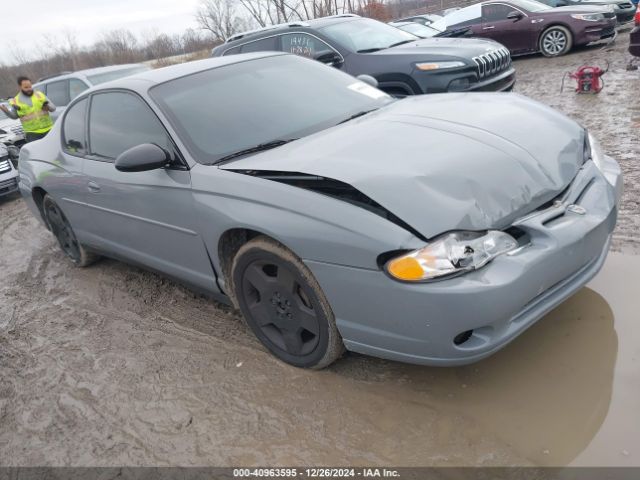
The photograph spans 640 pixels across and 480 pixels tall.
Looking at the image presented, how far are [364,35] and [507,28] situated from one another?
5.85 metres

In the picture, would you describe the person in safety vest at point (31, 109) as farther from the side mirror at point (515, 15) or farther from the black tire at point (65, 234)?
the side mirror at point (515, 15)

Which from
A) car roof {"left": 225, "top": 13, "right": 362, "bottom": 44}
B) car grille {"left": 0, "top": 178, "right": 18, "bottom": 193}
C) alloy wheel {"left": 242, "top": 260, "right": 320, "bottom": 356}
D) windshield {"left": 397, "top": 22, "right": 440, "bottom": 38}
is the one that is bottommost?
car grille {"left": 0, "top": 178, "right": 18, "bottom": 193}

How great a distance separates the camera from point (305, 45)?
748cm

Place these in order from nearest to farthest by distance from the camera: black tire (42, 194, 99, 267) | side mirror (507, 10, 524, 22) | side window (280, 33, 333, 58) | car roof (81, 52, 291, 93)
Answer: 1. car roof (81, 52, 291, 93)
2. black tire (42, 194, 99, 267)
3. side window (280, 33, 333, 58)
4. side mirror (507, 10, 524, 22)

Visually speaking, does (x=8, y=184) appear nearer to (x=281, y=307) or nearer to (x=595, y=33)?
(x=281, y=307)

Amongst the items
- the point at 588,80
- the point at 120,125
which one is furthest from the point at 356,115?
the point at 588,80

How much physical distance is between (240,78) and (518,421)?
260 cm

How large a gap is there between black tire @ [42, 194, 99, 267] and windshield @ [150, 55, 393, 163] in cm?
195

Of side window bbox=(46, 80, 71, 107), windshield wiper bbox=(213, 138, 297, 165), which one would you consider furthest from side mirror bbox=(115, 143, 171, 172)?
side window bbox=(46, 80, 71, 107)

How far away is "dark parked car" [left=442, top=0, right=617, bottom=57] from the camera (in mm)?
10867

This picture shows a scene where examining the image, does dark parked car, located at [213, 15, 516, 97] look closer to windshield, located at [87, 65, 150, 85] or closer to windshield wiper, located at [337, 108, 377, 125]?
windshield, located at [87, 65, 150, 85]

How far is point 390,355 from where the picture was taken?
2.41 metres

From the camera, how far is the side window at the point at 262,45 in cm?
795

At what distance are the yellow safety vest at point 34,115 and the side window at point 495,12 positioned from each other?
9325 millimetres
